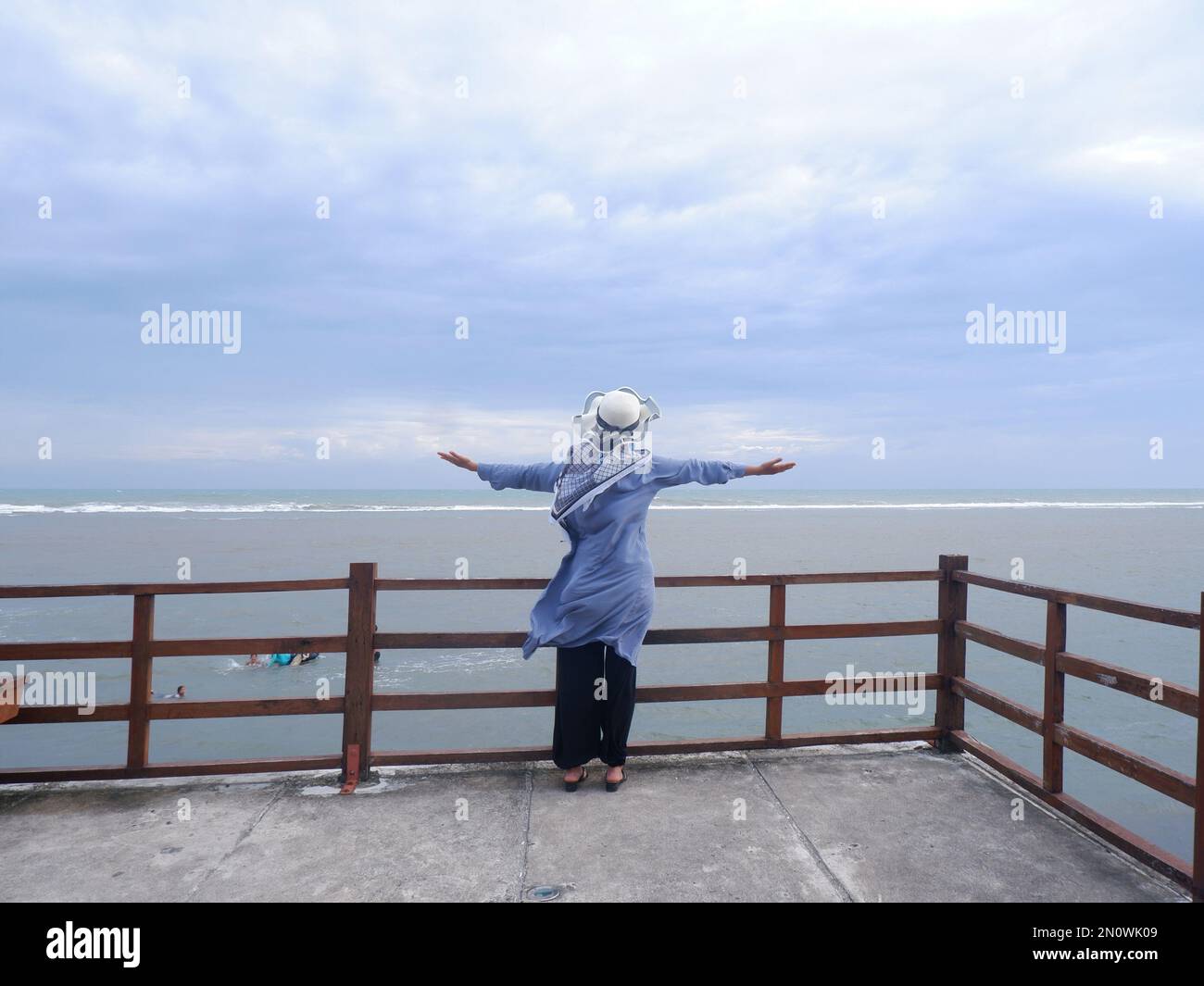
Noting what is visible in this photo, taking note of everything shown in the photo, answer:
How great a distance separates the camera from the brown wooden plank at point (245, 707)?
12.9ft

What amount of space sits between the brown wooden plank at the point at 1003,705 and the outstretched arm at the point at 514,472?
8.49ft

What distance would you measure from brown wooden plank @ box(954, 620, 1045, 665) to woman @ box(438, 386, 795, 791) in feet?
5.09

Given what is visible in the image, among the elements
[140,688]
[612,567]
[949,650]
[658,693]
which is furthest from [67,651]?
[949,650]

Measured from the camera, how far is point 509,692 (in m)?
4.01

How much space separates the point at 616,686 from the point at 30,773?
293 cm

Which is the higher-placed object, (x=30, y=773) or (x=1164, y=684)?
(x=1164, y=684)

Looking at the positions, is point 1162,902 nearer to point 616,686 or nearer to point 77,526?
point 616,686

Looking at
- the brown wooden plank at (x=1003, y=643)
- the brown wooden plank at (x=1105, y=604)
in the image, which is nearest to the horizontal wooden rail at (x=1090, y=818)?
the brown wooden plank at (x=1003, y=643)

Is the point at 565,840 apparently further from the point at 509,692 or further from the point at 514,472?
the point at 514,472

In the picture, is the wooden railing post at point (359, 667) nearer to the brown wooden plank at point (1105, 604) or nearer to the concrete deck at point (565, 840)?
the concrete deck at point (565, 840)

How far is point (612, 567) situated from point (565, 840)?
126 centimetres

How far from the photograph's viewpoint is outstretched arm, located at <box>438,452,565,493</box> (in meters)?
3.93

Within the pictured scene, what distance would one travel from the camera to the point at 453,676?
9.43m
